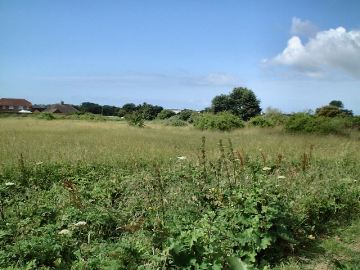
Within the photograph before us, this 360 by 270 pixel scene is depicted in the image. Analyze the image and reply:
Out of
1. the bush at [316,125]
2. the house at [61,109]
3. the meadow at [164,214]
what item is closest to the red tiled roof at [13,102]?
the house at [61,109]

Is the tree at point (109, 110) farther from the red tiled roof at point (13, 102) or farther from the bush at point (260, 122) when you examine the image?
the bush at point (260, 122)

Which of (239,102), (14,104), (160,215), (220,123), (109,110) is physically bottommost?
(160,215)

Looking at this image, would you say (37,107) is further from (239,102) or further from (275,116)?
(275,116)

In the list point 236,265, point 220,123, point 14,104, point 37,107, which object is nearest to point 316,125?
point 220,123

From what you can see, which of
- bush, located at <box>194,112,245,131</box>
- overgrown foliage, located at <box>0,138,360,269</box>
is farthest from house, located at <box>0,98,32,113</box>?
overgrown foliage, located at <box>0,138,360,269</box>

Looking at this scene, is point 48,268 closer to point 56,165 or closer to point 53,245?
point 53,245

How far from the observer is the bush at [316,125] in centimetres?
1919

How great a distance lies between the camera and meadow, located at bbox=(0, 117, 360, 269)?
4.13 m

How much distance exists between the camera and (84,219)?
206 inches

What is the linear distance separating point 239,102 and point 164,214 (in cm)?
5768

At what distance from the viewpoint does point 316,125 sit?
19.9 m

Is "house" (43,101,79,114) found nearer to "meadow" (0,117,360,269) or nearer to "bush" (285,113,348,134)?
"bush" (285,113,348,134)

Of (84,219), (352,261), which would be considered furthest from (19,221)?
(352,261)

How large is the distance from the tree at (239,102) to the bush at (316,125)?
39.4 m
